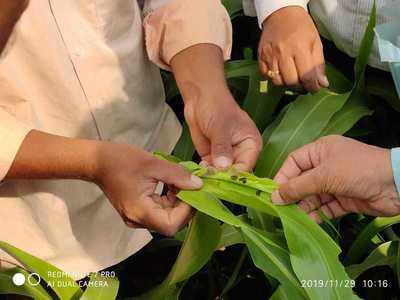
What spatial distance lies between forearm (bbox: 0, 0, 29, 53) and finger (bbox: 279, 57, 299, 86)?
0.46 m

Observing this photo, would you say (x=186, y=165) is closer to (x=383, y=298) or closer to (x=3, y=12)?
(x=3, y=12)

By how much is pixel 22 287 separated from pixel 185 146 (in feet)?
1.30

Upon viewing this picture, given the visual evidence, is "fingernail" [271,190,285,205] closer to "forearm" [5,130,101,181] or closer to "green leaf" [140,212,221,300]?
"green leaf" [140,212,221,300]

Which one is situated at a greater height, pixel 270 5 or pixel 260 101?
pixel 270 5

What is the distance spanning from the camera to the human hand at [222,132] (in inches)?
45.0

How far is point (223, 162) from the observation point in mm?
1106

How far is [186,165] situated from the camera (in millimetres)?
1108

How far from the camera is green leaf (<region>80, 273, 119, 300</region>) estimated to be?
109 centimetres

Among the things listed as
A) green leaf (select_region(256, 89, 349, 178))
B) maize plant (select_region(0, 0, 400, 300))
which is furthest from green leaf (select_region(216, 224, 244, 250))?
green leaf (select_region(256, 89, 349, 178))

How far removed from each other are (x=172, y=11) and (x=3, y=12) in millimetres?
346

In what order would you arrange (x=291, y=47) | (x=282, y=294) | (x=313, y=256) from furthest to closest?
(x=291, y=47)
(x=282, y=294)
(x=313, y=256)

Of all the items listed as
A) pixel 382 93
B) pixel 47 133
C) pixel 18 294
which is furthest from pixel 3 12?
pixel 382 93

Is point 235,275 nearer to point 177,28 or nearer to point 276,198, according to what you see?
point 276,198

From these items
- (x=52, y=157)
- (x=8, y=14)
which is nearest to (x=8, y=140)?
(x=52, y=157)
